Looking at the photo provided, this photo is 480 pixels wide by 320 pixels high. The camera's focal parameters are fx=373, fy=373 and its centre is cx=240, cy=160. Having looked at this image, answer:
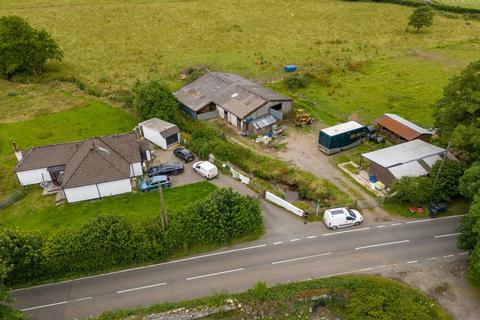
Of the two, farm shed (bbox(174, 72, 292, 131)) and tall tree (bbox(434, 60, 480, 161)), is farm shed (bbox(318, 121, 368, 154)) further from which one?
tall tree (bbox(434, 60, 480, 161))

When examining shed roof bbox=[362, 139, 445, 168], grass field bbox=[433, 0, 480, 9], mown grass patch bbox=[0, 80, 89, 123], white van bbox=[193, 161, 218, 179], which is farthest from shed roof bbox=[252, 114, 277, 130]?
grass field bbox=[433, 0, 480, 9]

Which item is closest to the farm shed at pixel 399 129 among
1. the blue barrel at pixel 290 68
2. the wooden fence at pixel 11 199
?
the blue barrel at pixel 290 68

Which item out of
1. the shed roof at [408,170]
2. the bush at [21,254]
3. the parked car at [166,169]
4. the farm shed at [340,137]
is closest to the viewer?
the bush at [21,254]

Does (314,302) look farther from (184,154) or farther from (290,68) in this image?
(290,68)

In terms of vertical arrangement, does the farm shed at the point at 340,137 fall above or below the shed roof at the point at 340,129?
below

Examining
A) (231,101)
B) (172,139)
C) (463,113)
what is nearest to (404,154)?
(463,113)

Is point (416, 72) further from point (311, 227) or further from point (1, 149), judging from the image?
point (1, 149)

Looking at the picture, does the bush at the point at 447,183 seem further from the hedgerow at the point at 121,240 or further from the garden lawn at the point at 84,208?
the garden lawn at the point at 84,208
